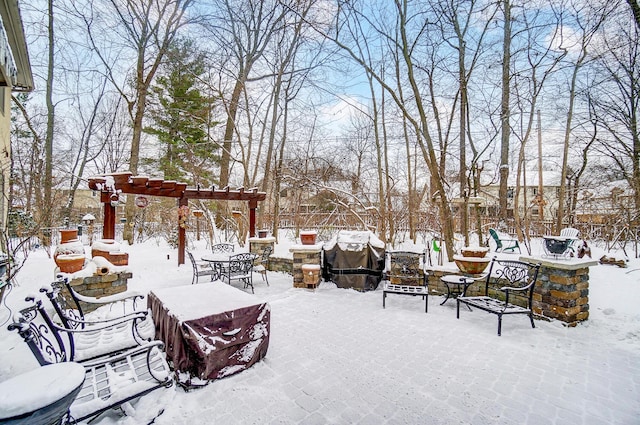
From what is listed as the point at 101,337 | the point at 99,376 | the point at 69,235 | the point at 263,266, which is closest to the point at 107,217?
the point at 69,235

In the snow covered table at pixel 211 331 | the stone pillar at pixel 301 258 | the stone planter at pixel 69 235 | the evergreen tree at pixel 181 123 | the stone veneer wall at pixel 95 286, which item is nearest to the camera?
the snow covered table at pixel 211 331

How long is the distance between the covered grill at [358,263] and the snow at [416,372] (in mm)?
1163

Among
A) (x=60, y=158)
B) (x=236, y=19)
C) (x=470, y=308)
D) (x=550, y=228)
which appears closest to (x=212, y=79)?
(x=236, y=19)

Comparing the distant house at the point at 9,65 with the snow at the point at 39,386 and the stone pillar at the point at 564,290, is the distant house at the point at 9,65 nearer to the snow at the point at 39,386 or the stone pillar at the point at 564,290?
the snow at the point at 39,386

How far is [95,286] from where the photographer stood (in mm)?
4129

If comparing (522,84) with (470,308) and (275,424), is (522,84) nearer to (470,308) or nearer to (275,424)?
(470,308)

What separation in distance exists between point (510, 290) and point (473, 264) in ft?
3.03

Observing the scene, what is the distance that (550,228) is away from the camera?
38.6 feet

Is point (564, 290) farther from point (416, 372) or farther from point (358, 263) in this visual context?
point (358, 263)

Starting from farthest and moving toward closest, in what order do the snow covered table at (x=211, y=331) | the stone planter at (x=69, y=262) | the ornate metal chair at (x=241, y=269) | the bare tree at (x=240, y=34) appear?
the bare tree at (x=240, y=34) → the ornate metal chair at (x=241, y=269) → the stone planter at (x=69, y=262) → the snow covered table at (x=211, y=331)

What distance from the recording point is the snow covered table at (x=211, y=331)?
2.52m

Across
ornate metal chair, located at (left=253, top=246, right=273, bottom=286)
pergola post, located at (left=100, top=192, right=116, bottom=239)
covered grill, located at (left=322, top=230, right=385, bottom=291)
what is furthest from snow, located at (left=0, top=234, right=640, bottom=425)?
pergola post, located at (left=100, top=192, right=116, bottom=239)

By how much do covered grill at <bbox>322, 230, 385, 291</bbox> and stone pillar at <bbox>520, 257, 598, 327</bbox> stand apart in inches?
100.0

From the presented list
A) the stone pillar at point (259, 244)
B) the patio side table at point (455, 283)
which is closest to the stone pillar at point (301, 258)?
the stone pillar at point (259, 244)
